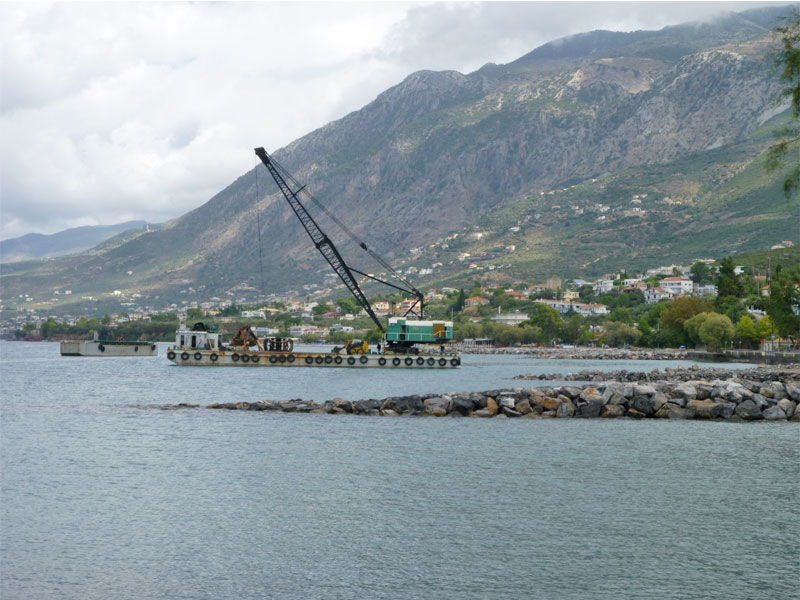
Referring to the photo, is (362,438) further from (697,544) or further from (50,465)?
(697,544)

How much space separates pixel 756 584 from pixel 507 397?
24.4 m

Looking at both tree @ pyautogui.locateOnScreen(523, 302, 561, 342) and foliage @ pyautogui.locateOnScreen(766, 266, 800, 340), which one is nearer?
foliage @ pyautogui.locateOnScreen(766, 266, 800, 340)

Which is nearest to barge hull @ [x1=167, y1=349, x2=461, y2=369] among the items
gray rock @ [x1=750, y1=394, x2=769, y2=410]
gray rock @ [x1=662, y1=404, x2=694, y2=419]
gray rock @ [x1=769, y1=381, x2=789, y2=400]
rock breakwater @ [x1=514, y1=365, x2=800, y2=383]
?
rock breakwater @ [x1=514, y1=365, x2=800, y2=383]

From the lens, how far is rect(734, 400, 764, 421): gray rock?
3572 cm

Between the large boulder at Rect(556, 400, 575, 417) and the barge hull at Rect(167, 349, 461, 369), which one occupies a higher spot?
the barge hull at Rect(167, 349, 461, 369)

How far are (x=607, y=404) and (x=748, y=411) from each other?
585cm

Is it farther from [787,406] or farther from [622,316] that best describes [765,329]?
[787,406]

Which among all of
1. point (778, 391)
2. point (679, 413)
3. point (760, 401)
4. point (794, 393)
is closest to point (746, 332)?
point (778, 391)

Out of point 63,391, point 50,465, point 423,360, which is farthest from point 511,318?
point 50,465

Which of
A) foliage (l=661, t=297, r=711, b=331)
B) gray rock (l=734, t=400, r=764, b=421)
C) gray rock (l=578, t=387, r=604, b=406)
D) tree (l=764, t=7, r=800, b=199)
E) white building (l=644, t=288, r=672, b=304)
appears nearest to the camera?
tree (l=764, t=7, r=800, b=199)

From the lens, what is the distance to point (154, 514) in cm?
1834

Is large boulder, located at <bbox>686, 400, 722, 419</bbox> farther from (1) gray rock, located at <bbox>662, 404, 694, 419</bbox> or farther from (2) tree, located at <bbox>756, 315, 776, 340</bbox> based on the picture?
(2) tree, located at <bbox>756, 315, 776, 340</bbox>

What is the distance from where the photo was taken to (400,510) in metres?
18.9

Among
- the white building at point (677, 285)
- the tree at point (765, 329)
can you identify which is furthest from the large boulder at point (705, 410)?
the white building at point (677, 285)
